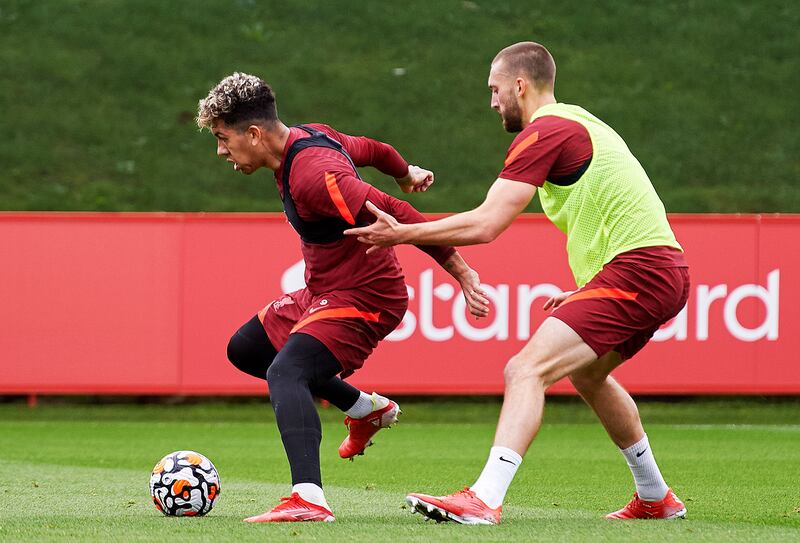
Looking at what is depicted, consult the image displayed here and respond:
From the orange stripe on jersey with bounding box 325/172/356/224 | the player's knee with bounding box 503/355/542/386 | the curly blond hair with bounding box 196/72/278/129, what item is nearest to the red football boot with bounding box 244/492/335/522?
the player's knee with bounding box 503/355/542/386

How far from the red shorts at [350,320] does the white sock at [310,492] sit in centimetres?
67

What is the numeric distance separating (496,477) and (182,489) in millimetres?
1565

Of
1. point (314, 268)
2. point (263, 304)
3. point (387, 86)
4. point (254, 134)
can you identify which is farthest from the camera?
point (387, 86)

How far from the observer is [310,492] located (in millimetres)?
5906

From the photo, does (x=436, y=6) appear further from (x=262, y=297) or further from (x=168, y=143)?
(x=262, y=297)

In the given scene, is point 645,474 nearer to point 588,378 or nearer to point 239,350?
point 588,378

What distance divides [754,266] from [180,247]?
5807 millimetres

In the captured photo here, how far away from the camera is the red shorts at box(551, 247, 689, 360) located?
18.9ft

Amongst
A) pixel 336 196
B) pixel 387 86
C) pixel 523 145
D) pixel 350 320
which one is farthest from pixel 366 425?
pixel 387 86

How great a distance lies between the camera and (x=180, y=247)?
13.6 metres

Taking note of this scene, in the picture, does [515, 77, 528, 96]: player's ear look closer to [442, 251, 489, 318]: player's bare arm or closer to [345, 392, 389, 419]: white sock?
[442, 251, 489, 318]: player's bare arm

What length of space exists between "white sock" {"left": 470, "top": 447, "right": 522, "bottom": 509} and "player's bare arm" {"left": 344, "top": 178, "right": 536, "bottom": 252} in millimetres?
905

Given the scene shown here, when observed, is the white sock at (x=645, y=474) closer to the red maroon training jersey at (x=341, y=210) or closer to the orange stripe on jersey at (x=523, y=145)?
the red maroon training jersey at (x=341, y=210)

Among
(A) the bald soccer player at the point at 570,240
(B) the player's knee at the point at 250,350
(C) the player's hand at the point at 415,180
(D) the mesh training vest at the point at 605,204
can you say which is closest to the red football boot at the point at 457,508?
(A) the bald soccer player at the point at 570,240
